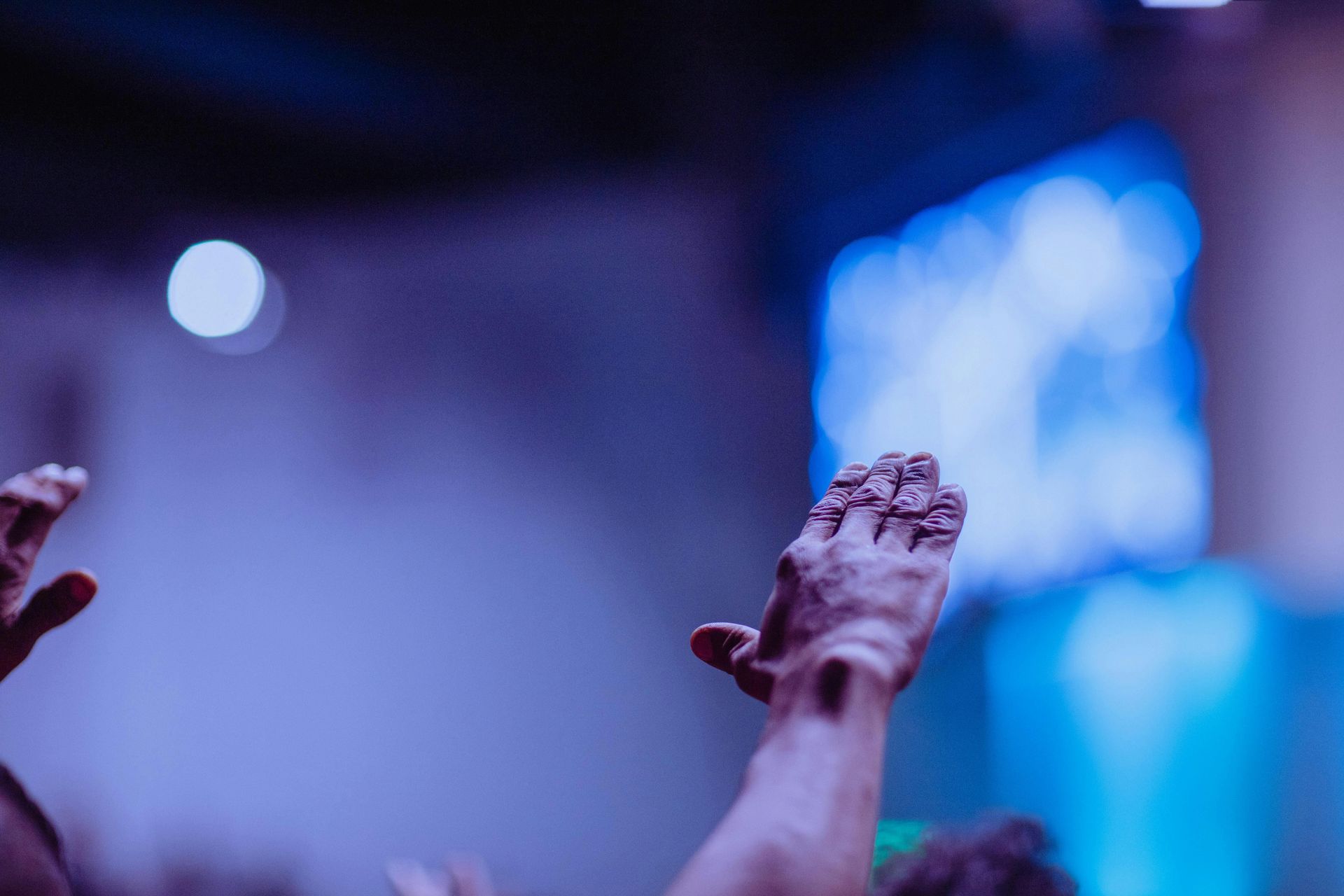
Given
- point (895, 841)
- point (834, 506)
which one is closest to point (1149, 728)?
point (895, 841)

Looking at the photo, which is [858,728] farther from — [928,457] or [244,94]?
[244,94]

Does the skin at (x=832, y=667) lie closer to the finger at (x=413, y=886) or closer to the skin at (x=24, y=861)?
the skin at (x=24, y=861)

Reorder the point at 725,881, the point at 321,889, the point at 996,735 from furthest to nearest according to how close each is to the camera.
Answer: the point at 321,889 < the point at 996,735 < the point at 725,881

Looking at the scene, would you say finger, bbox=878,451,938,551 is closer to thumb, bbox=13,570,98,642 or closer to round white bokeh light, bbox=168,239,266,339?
thumb, bbox=13,570,98,642

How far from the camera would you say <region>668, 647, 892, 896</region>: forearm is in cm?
58

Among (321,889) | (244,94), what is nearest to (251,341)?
(244,94)

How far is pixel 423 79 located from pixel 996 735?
10.4 feet

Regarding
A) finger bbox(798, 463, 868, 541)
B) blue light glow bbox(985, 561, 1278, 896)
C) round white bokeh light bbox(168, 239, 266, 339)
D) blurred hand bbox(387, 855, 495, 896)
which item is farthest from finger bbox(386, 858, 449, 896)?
round white bokeh light bbox(168, 239, 266, 339)

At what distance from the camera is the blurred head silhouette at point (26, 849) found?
92 centimetres

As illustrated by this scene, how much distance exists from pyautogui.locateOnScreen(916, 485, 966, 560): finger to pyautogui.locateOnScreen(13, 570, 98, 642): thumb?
2.98ft

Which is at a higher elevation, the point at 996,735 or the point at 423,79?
the point at 423,79

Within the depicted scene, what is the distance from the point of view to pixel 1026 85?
3006mm

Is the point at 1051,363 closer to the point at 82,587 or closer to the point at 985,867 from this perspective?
the point at 985,867

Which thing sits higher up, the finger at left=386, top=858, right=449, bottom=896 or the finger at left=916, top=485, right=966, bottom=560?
the finger at left=916, top=485, right=966, bottom=560
